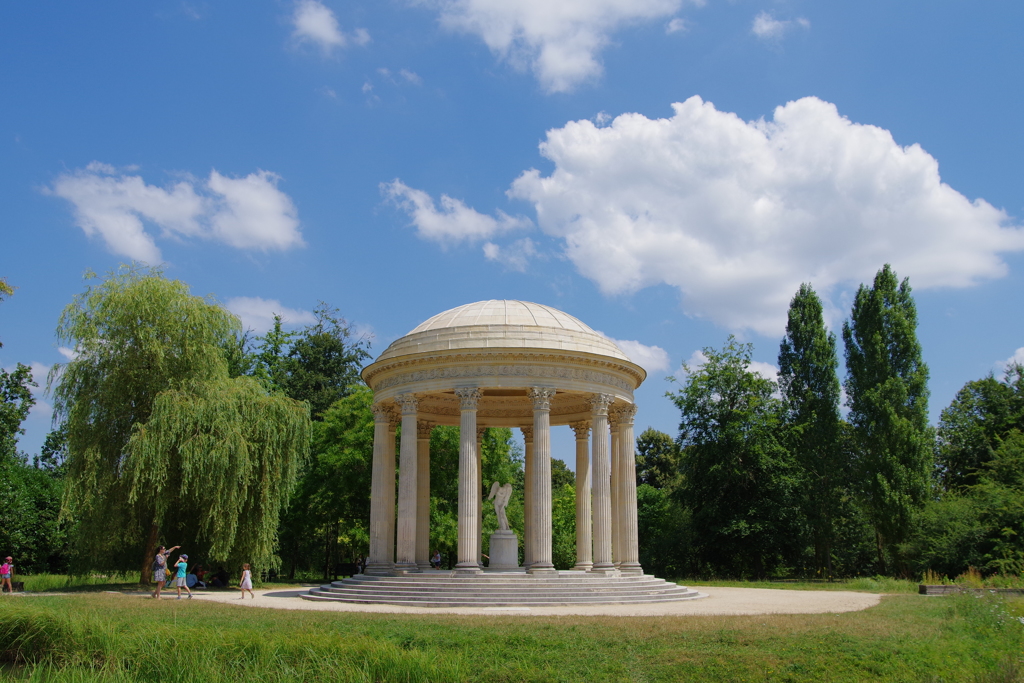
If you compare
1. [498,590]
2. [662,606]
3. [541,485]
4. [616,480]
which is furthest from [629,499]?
[498,590]

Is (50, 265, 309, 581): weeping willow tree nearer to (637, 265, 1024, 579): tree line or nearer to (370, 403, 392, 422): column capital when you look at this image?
(370, 403, 392, 422): column capital

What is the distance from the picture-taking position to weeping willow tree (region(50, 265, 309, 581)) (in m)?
37.9

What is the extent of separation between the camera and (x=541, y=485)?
36156mm

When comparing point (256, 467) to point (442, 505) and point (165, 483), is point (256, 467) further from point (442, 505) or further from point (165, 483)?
point (442, 505)

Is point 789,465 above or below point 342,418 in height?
below

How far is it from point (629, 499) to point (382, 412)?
13.3 meters

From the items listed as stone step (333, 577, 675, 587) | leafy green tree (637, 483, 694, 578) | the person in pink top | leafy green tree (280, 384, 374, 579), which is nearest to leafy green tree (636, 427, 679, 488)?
leafy green tree (637, 483, 694, 578)

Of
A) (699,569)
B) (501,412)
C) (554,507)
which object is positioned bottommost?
(699,569)

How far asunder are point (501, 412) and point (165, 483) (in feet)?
60.9

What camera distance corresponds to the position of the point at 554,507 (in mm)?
71625

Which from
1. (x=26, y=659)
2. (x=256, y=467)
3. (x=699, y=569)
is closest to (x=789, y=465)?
(x=699, y=569)

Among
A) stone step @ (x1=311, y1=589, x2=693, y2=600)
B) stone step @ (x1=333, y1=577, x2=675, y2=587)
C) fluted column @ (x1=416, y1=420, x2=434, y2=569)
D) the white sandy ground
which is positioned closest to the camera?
the white sandy ground

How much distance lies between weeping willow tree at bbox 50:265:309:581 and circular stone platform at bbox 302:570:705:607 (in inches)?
282

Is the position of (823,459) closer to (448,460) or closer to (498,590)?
(448,460)
